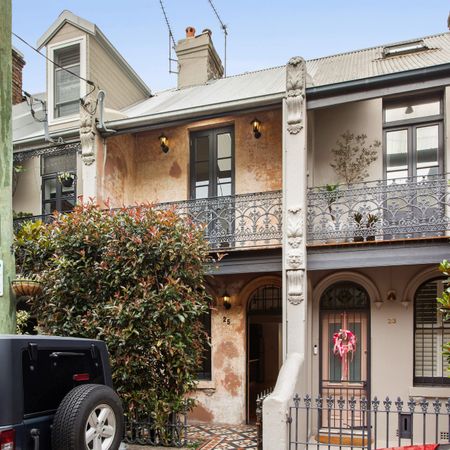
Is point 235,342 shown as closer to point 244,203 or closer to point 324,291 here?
point 324,291

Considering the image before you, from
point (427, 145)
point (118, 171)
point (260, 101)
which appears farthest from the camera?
point (118, 171)

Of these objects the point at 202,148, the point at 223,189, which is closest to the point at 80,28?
the point at 202,148

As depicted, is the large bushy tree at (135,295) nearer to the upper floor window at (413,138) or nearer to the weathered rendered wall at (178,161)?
the weathered rendered wall at (178,161)

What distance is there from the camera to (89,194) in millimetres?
11625

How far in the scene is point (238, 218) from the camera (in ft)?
36.0

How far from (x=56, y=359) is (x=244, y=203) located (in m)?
6.90

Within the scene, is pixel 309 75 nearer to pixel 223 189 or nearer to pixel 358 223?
pixel 223 189

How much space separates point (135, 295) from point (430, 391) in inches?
240

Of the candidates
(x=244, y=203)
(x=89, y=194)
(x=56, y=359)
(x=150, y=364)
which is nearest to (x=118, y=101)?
(x=89, y=194)

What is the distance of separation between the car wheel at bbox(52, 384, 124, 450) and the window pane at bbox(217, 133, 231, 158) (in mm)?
7814

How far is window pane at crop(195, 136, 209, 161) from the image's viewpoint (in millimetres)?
12344

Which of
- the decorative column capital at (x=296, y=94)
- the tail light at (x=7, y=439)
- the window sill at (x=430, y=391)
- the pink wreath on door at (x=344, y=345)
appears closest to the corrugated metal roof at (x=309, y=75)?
the decorative column capital at (x=296, y=94)

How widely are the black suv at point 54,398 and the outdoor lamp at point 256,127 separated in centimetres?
740

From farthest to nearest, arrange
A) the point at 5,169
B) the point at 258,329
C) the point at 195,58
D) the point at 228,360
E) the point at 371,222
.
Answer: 1. the point at 195,58
2. the point at 258,329
3. the point at 228,360
4. the point at 371,222
5. the point at 5,169
